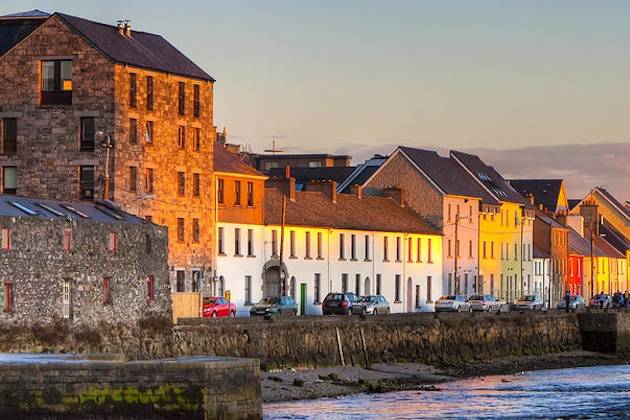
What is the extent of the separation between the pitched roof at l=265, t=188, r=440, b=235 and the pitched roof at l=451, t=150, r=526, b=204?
15.1 meters

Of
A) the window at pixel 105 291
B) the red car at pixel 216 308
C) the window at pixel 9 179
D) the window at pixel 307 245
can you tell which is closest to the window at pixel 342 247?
the window at pixel 307 245

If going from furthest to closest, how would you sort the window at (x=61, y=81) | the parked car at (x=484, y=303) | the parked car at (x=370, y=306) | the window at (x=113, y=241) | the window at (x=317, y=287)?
the parked car at (x=484, y=303) → the window at (x=317, y=287) → the parked car at (x=370, y=306) → the window at (x=61, y=81) → the window at (x=113, y=241)

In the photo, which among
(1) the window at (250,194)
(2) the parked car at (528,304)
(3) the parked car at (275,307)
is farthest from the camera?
(2) the parked car at (528,304)

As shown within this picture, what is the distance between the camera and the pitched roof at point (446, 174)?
130 m

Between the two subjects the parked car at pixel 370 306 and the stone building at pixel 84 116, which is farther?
the parked car at pixel 370 306

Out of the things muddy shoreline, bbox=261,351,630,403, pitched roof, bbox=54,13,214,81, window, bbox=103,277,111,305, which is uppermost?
pitched roof, bbox=54,13,214,81

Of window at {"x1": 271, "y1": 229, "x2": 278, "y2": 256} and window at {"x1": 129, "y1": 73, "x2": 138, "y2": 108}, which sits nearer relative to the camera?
window at {"x1": 129, "y1": 73, "x2": 138, "y2": 108}

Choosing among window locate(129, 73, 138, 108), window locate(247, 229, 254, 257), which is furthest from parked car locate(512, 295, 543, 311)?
window locate(129, 73, 138, 108)

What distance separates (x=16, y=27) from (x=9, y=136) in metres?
6.15

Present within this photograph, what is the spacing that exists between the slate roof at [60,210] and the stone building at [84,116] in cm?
1345

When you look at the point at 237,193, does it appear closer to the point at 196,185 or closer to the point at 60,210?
the point at 196,185

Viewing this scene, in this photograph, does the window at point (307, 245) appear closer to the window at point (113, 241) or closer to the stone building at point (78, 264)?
the stone building at point (78, 264)

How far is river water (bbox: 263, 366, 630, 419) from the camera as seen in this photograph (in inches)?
2351

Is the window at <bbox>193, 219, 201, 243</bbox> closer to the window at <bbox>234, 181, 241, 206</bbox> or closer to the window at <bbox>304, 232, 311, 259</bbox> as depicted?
the window at <bbox>234, 181, 241, 206</bbox>
